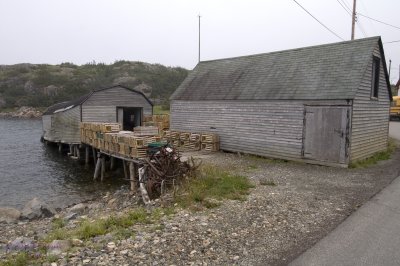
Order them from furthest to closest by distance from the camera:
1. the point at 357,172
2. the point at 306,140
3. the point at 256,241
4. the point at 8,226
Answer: the point at 306,140 < the point at 357,172 < the point at 8,226 < the point at 256,241

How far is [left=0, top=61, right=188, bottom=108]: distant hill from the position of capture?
8281cm

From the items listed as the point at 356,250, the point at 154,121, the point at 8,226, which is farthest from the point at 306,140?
the point at 154,121

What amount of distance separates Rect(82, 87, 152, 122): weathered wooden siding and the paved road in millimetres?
21253

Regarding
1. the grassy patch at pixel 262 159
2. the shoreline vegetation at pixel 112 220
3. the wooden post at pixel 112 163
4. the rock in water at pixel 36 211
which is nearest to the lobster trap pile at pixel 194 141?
the grassy patch at pixel 262 159

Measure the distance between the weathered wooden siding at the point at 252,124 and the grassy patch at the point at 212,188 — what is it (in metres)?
5.02

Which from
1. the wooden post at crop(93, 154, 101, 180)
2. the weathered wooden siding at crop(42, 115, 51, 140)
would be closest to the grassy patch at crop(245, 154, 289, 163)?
the wooden post at crop(93, 154, 101, 180)

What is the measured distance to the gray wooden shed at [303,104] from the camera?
49.9 ft

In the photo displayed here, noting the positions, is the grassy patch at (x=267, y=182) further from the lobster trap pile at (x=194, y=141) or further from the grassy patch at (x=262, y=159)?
the lobster trap pile at (x=194, y=141)

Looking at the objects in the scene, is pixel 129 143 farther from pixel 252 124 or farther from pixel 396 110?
pixel 396 110

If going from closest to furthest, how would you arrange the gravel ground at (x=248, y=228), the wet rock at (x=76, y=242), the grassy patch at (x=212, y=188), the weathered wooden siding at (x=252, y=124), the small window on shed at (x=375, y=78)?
the gravel ground at (x=248, y=228) < the wet rock at (x=76, y=242) < the grassy patch at (x=212, y=188) < the weathered wooden siding at (x=252, y=124) < the small window on shed at (x=375, y=78)

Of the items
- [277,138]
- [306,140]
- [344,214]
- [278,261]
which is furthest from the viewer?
[277,138]

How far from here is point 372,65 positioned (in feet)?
53.8

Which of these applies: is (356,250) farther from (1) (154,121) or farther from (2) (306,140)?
(1) (154,121)

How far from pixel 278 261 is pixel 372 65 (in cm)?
1353
